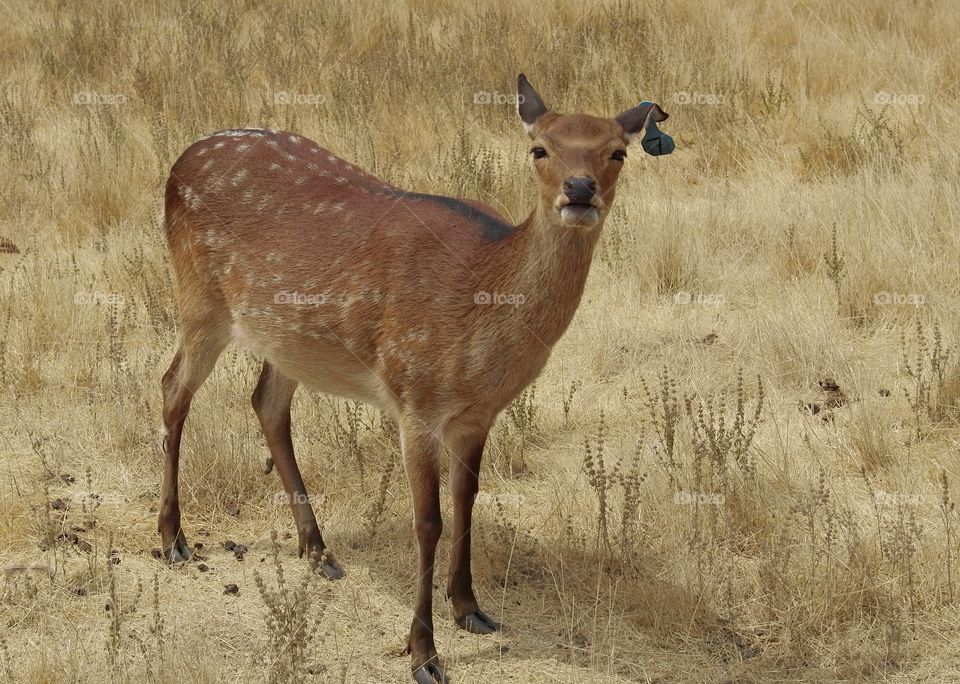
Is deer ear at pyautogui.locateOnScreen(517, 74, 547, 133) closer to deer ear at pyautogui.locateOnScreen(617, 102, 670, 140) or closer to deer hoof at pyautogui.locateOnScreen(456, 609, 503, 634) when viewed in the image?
deer ear at pyautogui.locateOnScreen(617, 102, 670, 140)

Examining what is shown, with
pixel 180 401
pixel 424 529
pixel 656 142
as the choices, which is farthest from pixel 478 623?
pixel 656 142

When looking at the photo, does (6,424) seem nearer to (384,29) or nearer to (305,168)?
(305,168)

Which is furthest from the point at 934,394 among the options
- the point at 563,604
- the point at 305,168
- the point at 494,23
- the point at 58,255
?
the point at 494,23

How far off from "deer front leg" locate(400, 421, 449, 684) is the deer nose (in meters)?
1.06

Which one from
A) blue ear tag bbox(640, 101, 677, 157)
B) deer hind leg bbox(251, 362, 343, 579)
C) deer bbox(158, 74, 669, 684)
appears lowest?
deer hind leg bbox(251, 362, 343, 579)

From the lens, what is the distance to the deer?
444 centimetres

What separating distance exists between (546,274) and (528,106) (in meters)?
0.66

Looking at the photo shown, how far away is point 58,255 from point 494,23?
460 centimetres

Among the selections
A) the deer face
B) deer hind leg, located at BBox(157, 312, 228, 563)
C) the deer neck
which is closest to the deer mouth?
the deer face

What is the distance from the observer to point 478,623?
15.9 feet

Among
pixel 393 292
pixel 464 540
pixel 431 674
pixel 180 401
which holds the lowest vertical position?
pixel 431 674

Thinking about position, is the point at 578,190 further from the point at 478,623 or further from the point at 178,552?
the point at 178,552

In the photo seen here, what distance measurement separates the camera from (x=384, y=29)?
1090 centimetres

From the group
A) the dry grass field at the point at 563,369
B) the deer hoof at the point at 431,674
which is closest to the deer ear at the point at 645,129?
the dry grass field at the point at 563,369
